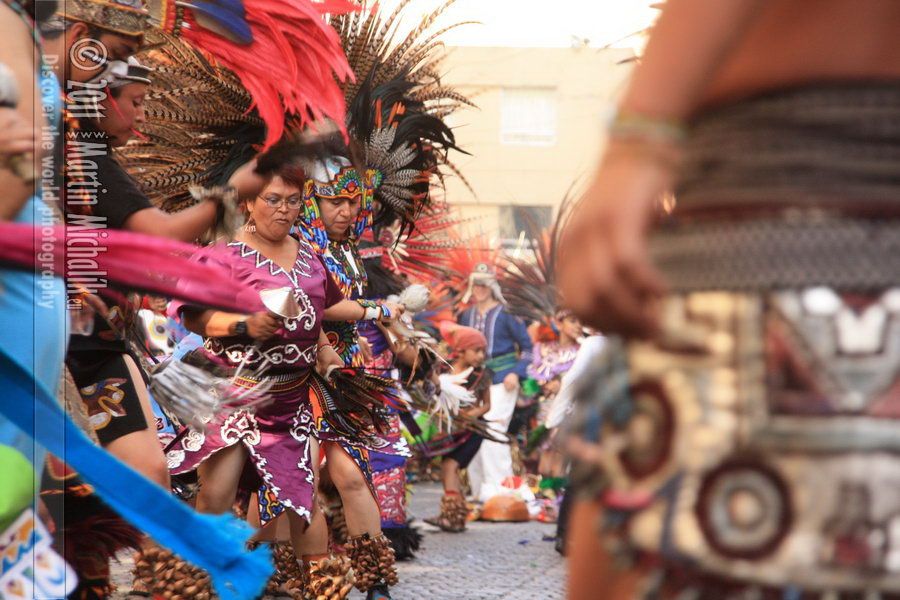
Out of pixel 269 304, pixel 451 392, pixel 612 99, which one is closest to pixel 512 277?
pixel 451 392

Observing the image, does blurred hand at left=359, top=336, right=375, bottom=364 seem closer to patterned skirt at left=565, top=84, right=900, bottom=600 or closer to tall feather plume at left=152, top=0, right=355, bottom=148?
tall feather plume at left=152, top=0, right=355, bottom=148

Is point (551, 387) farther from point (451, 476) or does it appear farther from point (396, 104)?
point (396, 104)

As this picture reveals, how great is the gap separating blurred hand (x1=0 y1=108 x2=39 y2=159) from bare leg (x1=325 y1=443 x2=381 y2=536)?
3498mm

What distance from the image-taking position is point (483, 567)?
7.68m

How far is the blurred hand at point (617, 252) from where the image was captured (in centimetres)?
138

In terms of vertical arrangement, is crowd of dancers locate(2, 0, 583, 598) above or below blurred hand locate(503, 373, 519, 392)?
above

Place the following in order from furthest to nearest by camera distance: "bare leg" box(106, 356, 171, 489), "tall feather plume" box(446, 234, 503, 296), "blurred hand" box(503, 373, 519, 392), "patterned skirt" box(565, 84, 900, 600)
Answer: "tall feather plume" box(446, 234, 503, 296)
"blurred hand" box(503, 373, 519, 392)
"bare leg" box(106, 356, 171, 489)
"patterned skirt" box(565, 84, 900, 600)

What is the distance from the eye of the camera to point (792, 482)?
1.37 m

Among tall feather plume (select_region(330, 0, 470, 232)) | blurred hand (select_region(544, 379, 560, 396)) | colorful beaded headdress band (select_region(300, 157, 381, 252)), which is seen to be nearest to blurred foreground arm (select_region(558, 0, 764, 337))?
colorful beaded headdress band (select_region(300, 157, 381, 252))

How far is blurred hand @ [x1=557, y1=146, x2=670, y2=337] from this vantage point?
1.38 m

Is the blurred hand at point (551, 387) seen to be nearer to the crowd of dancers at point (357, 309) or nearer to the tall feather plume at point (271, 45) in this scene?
the crowd of dancers at point (357, 309)

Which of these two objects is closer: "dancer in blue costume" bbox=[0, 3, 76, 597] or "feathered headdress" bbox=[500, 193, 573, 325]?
"dancer in blue costume" bbox=[0, 3, 76, 597]

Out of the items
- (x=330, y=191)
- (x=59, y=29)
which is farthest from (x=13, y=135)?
(x=330, y=191)

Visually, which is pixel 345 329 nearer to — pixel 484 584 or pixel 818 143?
pixel 484 584
